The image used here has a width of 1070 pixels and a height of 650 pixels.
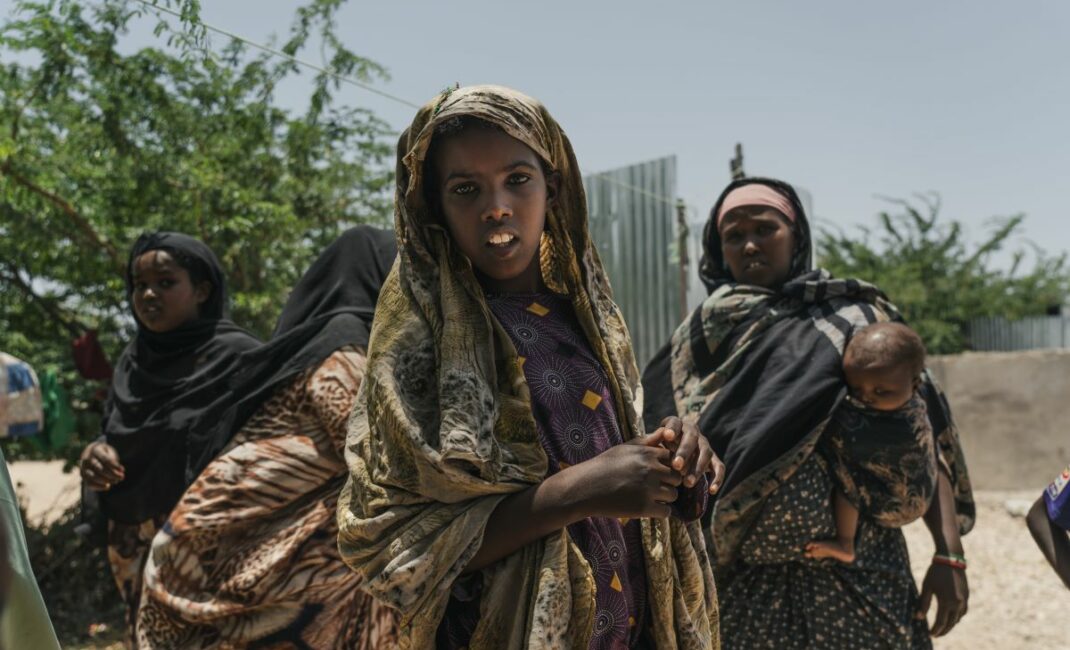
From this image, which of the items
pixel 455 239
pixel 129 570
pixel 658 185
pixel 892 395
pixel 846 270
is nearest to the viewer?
pixel 455 239

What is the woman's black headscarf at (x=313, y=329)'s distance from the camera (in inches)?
112

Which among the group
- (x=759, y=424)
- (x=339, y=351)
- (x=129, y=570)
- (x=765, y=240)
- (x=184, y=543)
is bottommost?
(x=129, y=570)

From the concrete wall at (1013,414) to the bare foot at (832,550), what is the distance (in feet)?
24.4

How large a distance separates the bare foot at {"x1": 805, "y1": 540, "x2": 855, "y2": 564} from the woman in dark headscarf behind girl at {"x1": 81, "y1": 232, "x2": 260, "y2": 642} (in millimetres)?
1927

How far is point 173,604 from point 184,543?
169 millimetres

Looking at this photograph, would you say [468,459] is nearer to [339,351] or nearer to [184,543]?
[339,351]

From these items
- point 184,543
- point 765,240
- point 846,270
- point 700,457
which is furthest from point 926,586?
point 846,270

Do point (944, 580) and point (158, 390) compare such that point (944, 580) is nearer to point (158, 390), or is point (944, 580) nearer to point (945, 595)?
point (945, 595)

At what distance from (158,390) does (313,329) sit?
2.76 feet

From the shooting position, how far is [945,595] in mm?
2812

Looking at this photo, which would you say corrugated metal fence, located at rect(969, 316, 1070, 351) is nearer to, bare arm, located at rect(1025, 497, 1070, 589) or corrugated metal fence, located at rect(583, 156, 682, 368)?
corrugated metal fence, located at rect(583, 156, 682, 368)

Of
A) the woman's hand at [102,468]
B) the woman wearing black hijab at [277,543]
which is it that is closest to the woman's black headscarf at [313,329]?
the woman wearing black hijab at [277,543]

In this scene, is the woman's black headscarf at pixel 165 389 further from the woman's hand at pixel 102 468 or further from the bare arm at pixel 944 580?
the bare arm at pixel 944 580

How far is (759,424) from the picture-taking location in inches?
108
